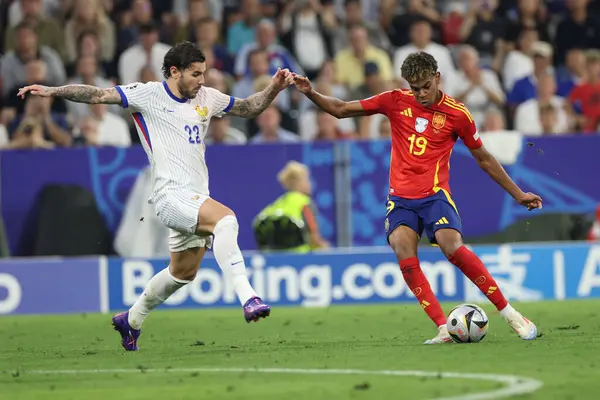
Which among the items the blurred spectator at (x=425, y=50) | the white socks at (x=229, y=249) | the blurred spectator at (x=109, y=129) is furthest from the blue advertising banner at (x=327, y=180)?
the white socks at (x=229, y=249)

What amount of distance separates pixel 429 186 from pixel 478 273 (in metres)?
0.73

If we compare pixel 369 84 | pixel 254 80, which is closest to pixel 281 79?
pixel 254 80

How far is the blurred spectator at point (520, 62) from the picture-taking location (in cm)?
1884

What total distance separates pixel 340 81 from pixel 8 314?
18.9 ft

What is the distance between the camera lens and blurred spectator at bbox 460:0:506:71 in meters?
19.3

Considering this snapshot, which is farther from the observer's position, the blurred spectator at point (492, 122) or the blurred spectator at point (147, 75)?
the blurred spectator at point (147, 75)

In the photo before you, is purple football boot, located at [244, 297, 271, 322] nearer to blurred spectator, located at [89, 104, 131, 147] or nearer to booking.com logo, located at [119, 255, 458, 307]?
booking.com logo, located at [119, 255, 458, 307]

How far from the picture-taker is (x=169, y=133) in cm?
974

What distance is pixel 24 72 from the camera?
17.7 metres

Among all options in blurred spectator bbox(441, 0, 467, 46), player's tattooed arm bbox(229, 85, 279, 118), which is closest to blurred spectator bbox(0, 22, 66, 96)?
blurred spectator bbox(441, 0, 467, 46)

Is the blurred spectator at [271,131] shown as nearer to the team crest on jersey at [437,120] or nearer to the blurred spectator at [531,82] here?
the blurred spectator at [531,82]

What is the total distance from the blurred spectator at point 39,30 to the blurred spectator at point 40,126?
4.05 ft

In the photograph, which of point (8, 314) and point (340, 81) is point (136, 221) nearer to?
point (8, 314)

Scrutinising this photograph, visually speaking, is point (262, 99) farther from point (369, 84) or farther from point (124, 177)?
point (369, 84)
